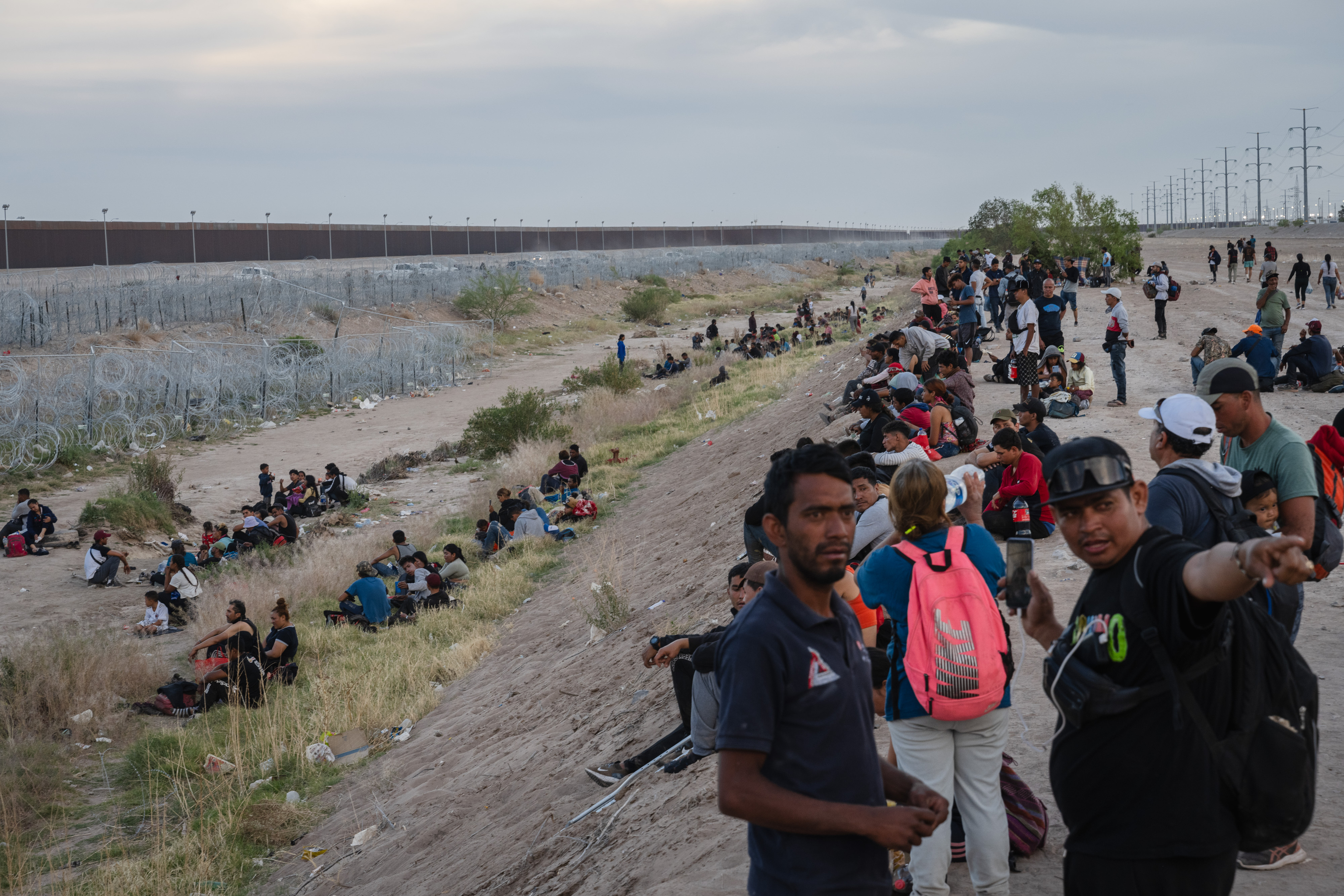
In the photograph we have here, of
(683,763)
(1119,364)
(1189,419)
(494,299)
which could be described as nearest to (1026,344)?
(1119,364)

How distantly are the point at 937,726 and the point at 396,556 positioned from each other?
1265cm

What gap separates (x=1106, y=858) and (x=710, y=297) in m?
Answer: 67.0

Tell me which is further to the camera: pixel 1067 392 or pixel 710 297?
pixel 710 297

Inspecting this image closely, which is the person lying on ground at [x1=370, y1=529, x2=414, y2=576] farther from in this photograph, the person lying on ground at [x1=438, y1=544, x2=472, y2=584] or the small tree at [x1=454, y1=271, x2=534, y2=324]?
the small tree at [x1=454, y1=271, x2=534, y2=324]

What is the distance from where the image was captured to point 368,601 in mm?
12586

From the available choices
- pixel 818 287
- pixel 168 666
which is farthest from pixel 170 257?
pixel 168 666

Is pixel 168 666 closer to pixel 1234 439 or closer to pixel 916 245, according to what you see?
pixel 1234 439

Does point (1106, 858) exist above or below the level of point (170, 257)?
below

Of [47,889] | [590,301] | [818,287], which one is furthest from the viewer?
[818,287]

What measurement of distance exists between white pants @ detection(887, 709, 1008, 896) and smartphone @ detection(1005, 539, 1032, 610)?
0.48 m

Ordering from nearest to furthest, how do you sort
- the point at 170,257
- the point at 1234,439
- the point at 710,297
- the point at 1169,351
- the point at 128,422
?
1. the point at 1234,439
2. the point at 1169,351
3. the point at 128,422
4. the point at 170,257
5. the point at 710,297

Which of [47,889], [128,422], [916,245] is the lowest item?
[47,889]

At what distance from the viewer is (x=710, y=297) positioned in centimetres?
6844

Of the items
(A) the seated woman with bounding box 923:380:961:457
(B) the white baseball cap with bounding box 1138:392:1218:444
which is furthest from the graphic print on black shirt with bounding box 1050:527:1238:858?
(A) the seated woman with bounding box 923:380:961:457
